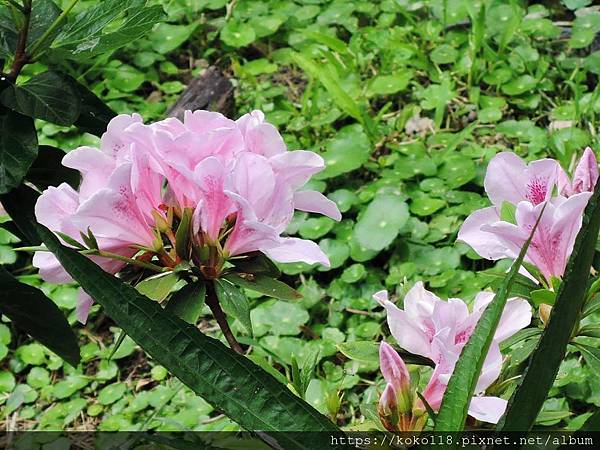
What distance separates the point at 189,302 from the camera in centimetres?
98

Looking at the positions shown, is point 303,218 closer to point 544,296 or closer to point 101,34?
point 101,34

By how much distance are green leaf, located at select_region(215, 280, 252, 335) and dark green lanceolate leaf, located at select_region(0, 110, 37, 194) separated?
0.33 m

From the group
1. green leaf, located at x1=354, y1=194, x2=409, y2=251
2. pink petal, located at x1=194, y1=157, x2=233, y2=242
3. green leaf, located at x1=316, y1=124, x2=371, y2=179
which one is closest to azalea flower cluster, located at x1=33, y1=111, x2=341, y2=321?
pink petal, located at x1=194, y1=157, x2=233, y2=242

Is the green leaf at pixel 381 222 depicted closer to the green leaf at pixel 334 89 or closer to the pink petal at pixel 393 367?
the green leaf at pixel 334 89

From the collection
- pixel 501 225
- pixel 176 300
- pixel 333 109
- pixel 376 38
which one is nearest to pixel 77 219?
pixel 176 300

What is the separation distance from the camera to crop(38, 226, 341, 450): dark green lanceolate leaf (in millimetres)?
768

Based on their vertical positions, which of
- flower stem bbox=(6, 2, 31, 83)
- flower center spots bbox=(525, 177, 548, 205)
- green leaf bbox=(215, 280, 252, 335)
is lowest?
green leaf bbox=(215, 280, 252, 335)

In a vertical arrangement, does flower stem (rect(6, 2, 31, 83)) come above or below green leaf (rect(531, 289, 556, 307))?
above

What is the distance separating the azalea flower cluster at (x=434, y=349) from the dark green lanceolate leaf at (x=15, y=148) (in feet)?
1.60

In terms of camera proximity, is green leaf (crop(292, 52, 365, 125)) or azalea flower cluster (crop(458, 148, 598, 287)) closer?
azalea flower cluster (crop(458, 148, 598, 287))

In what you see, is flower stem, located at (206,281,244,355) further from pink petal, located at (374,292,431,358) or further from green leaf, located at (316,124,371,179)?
green leaf, located at (316,124,371,179)

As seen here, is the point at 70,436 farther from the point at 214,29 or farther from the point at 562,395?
the point at 214,29

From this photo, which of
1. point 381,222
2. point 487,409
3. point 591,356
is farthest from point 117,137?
point 381,222

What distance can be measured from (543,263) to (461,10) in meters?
2.14
